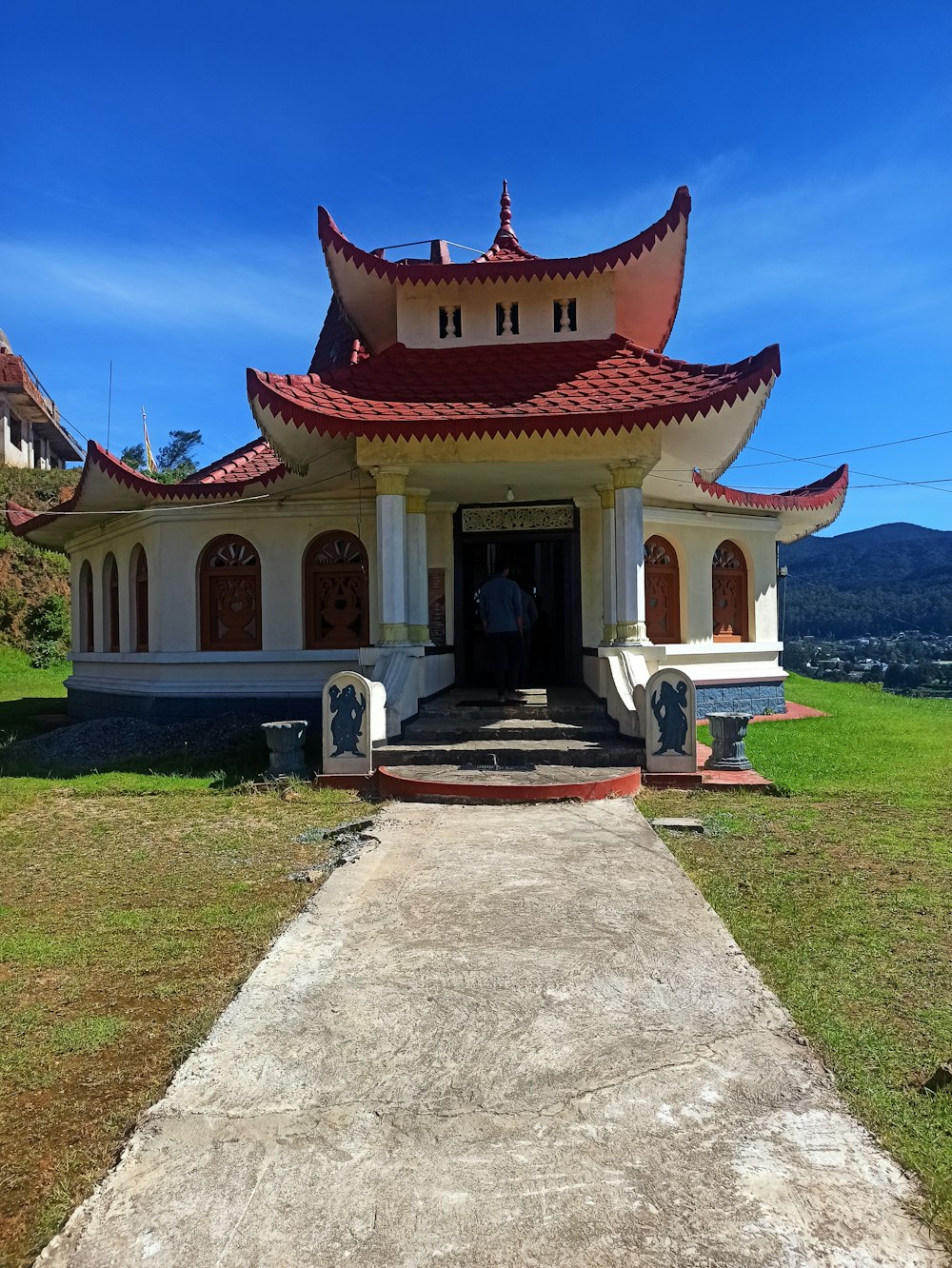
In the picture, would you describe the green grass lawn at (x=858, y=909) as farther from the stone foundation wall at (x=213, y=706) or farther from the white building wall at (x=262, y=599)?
the white building wall at (x=262, y=599)

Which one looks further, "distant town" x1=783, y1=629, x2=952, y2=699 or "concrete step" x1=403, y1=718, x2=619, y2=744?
"distant town" x1=783, y1=629, x2=952, y2=699

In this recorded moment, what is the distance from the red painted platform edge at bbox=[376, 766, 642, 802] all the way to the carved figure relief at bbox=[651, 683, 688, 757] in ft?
2.46

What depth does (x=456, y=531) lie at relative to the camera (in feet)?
40.9

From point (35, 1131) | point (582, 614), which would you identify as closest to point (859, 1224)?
point (35, 1131)

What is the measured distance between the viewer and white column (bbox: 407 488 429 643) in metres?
11.1

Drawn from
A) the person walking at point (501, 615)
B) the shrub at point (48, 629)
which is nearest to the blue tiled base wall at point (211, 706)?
the person walking at point (501, 615)

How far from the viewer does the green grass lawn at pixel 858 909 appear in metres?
2.78

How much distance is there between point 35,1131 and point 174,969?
1.31m

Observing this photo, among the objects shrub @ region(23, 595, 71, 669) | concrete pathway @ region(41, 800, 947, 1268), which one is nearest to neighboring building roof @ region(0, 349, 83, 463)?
shrub @ region(23, 595, 71, 669)

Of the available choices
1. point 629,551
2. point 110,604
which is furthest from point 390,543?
point 110,604

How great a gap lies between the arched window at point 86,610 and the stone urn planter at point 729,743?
12.7m

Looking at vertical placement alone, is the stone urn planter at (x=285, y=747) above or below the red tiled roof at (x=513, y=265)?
below

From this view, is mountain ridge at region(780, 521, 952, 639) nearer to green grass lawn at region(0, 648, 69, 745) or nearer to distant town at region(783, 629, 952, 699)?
distant town at region(783, 629, 952, 699)

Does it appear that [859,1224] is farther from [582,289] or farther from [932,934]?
[582,289]
